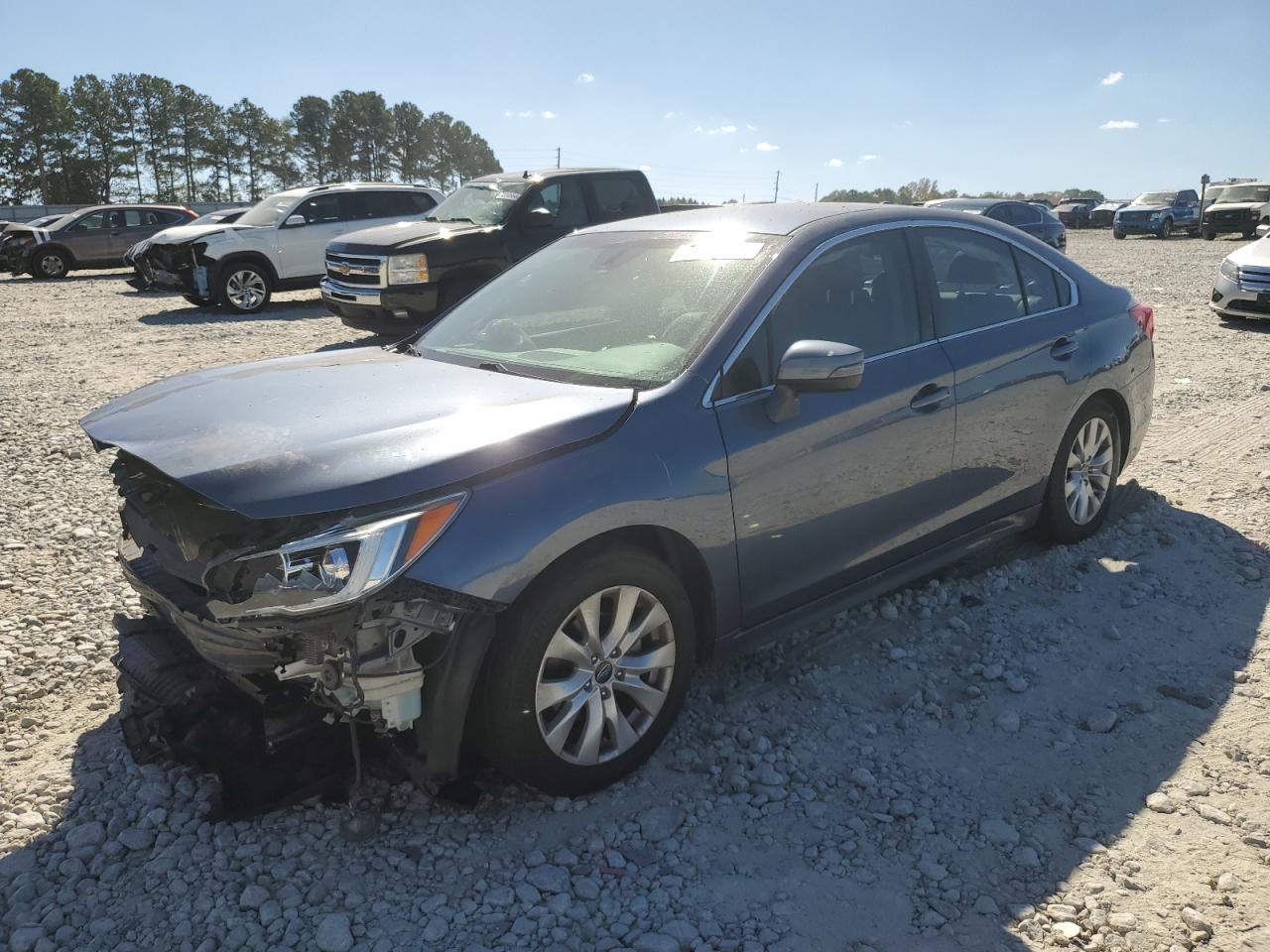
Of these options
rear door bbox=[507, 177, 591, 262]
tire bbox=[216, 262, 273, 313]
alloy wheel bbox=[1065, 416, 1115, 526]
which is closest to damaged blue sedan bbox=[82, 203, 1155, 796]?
alloy wheel bbox=[1065, 416, 1115, 526]

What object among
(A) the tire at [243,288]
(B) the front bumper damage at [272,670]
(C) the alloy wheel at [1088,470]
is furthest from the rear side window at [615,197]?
(B) the front bumper damage at [272,670]

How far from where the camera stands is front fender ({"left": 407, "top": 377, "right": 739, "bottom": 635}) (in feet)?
8.27

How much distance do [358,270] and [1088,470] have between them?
8.23 metres

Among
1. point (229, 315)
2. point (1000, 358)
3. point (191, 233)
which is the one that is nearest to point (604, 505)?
point (1000, 358)

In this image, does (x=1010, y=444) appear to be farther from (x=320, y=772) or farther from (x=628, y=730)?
(x=320, y=772)

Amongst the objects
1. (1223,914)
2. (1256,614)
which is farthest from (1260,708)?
(1223,914)

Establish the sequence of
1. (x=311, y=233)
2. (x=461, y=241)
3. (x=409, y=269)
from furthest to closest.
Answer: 1. (x=311, y=233)
2. (x=461, y=241)
3. (x=409, y=269)

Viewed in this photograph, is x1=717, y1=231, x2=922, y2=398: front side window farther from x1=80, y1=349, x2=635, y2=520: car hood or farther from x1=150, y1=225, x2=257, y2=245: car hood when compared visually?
x1=150, y1=225, x2=257, y2=245: car hood

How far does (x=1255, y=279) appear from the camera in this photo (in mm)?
11750

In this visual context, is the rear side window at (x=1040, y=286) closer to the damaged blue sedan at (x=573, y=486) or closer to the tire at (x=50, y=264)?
the damaged blue sedan at (x=573, y=486)

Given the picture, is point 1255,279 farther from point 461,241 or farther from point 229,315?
point 229,315

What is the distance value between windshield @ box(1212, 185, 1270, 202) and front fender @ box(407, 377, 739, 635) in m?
37.1

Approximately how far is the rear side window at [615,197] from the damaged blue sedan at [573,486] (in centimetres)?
711

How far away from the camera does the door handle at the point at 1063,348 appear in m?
4.47
